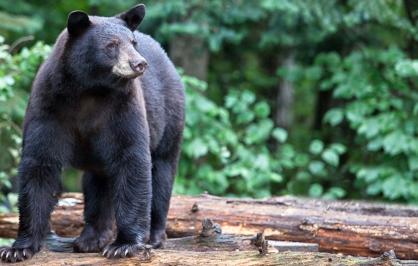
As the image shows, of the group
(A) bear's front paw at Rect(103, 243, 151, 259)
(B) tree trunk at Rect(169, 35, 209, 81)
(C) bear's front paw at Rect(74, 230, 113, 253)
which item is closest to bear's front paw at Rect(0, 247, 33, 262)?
(A) bear's front paw at Rect(103, 243, 151, 259)

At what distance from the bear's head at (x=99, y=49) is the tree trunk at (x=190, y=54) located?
5.48 metres

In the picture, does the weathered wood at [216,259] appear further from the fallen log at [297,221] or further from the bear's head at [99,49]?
the fallen log at [297,221]

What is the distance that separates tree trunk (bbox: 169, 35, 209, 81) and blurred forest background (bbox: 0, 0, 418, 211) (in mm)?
15

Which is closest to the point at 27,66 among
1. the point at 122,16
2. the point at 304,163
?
the point at 122,16

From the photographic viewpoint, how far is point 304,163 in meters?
10.3

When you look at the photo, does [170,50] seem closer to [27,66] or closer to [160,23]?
[160,23]

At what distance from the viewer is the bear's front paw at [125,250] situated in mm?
4820

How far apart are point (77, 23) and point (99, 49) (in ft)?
0.74

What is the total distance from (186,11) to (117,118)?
A: 4879 millimetres

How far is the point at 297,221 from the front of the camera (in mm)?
6105

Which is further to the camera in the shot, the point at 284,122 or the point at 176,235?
the point at 284,122

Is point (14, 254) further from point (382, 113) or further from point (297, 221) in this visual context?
point (382, 113)

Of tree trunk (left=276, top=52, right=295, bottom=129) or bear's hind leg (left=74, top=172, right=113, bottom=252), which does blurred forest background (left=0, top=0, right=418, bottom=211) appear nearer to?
tree trunk (left=276, top=52, right=295, bottom=129)

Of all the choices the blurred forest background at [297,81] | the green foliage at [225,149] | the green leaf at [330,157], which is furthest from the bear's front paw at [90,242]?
the green leaf at [330,157]
